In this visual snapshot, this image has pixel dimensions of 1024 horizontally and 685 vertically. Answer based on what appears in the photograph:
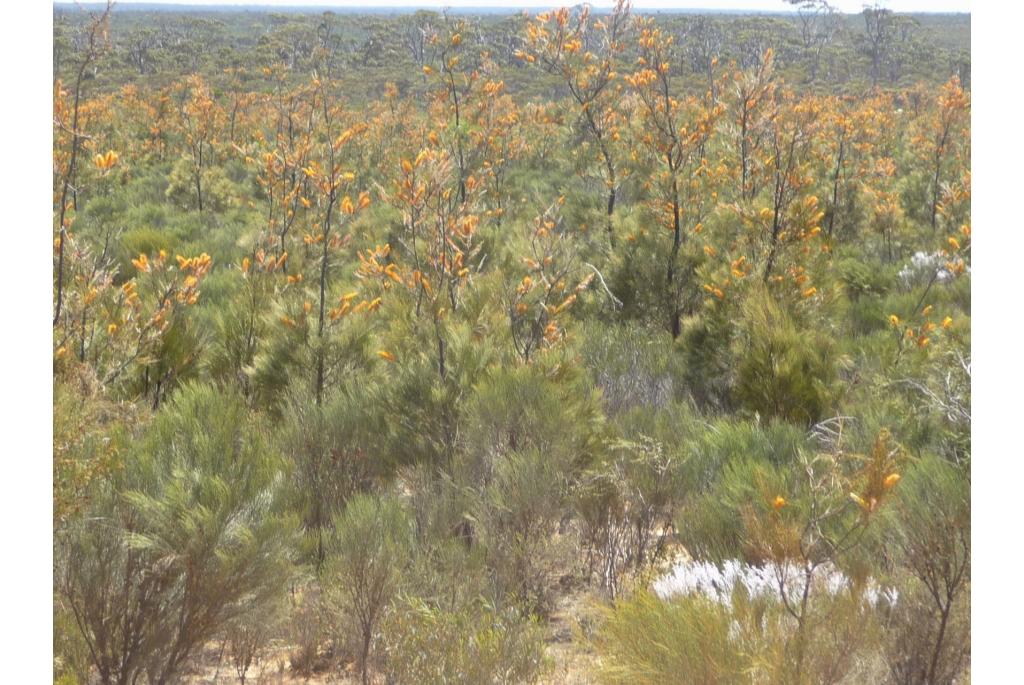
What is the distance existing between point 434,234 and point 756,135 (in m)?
3.52

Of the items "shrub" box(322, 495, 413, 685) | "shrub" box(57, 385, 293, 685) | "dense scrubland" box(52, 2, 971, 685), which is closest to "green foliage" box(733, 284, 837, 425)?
"dense scrubland" box(52, 2, 971, 685)

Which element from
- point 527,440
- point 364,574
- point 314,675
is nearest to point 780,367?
point 527,440

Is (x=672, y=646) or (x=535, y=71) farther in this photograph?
(x=535, y=71)

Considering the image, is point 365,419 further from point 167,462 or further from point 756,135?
point 756,135

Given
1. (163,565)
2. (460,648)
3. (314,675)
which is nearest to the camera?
(460,648)

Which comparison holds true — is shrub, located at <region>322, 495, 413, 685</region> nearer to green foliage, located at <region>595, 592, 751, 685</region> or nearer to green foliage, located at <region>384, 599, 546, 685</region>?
green foliage, located at <region>384, 599, 546, 685</region>

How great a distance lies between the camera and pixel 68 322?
423 cm

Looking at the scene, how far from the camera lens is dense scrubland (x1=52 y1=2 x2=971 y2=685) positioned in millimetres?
2926

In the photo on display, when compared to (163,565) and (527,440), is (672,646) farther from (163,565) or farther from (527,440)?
(527,440)

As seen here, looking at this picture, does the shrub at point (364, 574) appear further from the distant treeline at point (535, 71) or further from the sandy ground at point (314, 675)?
the distant treeline at point (535, 71)

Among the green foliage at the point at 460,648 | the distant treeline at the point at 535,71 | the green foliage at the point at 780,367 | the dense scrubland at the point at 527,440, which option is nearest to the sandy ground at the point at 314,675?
the dense scrubland at the point at 527,440

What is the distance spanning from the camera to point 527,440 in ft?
14.3
